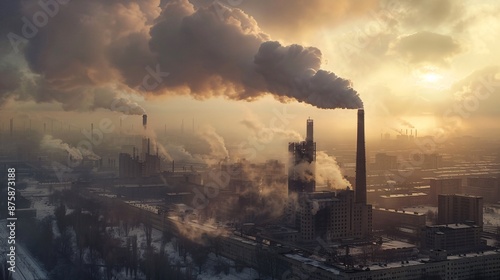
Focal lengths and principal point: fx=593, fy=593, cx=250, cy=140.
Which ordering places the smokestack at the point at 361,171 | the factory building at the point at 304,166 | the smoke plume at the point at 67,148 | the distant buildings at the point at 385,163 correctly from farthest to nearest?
the distant buildings at the point at 385,163 < the smoke plume at the point at 67,148 < the factory building at the point at 304,166 < the smokestack at the point at 361,171

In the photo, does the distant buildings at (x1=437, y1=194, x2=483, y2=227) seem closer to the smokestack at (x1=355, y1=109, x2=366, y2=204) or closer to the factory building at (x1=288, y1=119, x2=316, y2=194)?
the smokestack at (x1=355, y1=109, x2=366, y2=204)

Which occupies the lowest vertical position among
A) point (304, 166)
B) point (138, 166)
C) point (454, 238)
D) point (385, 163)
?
point (454, 238)

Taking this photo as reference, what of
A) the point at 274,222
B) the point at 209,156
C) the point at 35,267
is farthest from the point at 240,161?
the point at 35,267

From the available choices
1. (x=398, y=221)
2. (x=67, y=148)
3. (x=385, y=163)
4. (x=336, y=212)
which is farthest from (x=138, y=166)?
(x=385, y=163)

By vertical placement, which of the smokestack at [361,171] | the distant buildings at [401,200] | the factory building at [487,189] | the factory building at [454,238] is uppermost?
the smokestack at [361,171]

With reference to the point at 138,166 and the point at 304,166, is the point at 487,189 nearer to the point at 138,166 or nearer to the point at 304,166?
the point at 304,166

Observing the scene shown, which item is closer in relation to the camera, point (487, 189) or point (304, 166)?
point (304, 166)

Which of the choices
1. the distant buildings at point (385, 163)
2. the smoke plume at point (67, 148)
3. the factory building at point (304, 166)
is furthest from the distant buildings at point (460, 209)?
the smoke plume at point (67, 148)

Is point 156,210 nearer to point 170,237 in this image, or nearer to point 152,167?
point 170,237

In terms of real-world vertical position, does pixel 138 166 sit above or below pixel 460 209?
above

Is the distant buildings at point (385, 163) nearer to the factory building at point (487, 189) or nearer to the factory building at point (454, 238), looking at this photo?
the factory building at point (487, 189)

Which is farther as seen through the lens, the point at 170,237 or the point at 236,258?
the point at 170,237
